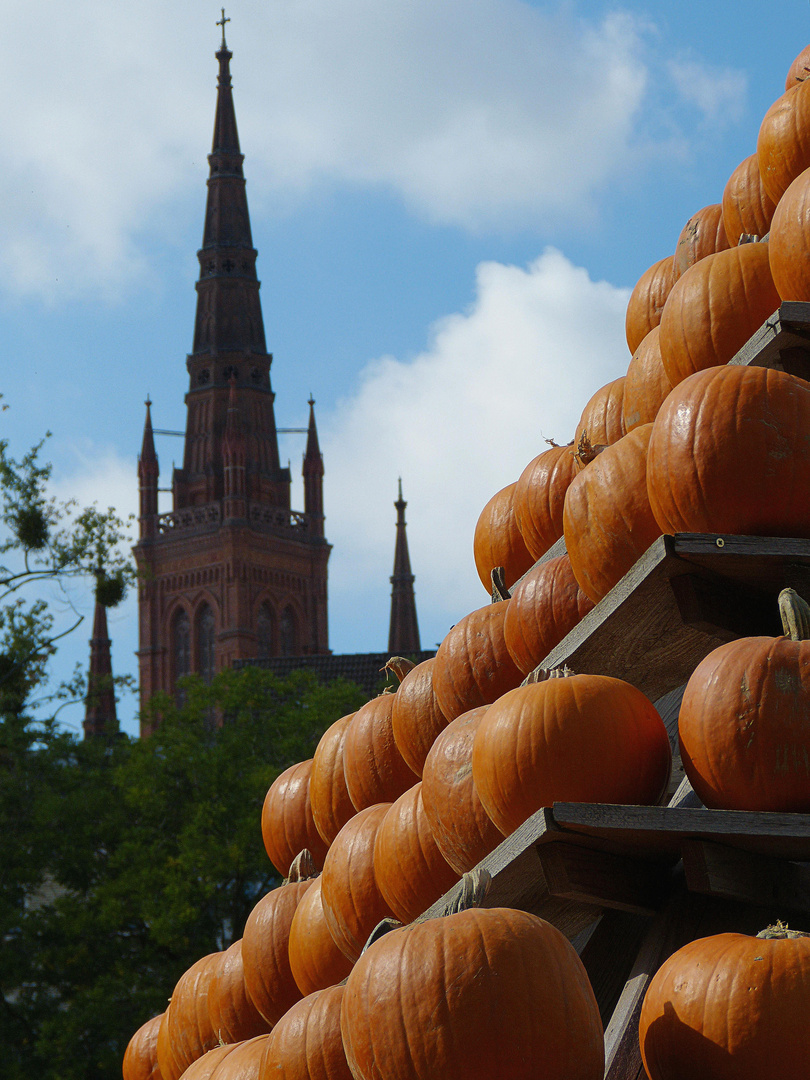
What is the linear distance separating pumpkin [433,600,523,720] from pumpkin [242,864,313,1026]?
3.64 feet

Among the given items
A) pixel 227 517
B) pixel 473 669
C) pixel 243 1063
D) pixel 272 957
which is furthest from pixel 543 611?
pixel 227 517

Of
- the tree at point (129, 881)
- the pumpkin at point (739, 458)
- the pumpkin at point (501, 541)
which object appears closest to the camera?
the pumpkin at point (739, 458)

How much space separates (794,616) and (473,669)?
1416mm

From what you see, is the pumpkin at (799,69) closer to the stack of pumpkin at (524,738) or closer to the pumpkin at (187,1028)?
the stack of pumpkin at (524,738)

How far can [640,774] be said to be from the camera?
3.42 meters

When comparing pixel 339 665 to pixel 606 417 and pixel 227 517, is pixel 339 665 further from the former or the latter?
pixel 606 417

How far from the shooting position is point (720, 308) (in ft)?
14.1

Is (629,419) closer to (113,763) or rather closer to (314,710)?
(113,763)

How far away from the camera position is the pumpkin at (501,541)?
17.4ft

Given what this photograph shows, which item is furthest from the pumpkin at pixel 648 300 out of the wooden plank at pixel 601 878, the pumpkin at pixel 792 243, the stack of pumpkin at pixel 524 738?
the wooden plank at pixel 601 878

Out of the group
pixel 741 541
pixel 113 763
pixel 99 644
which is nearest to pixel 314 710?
pixel 113 763

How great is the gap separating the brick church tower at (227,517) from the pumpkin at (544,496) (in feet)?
262

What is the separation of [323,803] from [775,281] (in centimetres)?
257

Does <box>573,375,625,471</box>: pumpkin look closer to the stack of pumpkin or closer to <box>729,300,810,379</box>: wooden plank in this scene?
the stack of pumpkin
